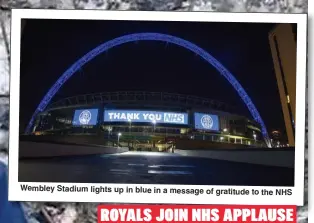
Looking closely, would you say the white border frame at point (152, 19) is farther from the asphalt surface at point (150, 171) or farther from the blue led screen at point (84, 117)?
the blue led screen at point (84, 117)

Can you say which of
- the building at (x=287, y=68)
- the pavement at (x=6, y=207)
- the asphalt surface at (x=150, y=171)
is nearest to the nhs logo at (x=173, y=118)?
the asphalt surface at (x=150, y=171)

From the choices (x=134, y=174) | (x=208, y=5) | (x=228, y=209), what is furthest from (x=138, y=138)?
(x=208, y=5)

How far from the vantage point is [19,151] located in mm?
2674

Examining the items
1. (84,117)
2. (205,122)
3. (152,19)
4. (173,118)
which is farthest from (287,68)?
(84,117)

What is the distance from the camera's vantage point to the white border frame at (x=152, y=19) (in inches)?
104

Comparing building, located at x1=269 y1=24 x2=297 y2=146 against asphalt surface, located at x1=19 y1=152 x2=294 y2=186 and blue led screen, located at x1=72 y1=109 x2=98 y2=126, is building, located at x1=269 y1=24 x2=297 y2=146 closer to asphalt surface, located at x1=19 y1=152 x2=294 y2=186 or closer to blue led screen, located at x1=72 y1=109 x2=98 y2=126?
asphalt surface, located at x1=19 y1=152 x2=294 y2=186

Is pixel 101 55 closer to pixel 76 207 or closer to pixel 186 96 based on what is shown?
pixel 186 96

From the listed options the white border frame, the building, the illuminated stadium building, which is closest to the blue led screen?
the illuminated stadium building

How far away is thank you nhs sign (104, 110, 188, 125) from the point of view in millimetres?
2666

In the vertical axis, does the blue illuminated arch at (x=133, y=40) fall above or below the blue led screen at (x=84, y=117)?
above

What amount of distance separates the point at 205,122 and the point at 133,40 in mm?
631

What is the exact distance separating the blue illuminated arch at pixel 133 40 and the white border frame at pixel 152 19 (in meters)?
0.10

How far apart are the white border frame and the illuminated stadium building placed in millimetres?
221

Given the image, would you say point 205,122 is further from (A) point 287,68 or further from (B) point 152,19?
(B) point 152,19
